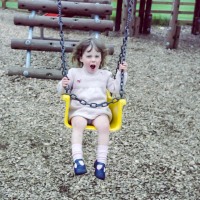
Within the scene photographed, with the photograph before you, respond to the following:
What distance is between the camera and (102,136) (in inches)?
115

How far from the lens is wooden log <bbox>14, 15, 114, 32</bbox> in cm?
662

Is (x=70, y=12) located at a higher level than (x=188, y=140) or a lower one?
higher

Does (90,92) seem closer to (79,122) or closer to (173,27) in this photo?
(79,122)

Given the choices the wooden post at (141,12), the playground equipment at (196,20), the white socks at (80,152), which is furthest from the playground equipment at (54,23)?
the playground equipment at (196,20)

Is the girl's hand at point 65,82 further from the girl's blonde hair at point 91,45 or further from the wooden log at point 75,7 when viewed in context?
the wooden log at point 75,7

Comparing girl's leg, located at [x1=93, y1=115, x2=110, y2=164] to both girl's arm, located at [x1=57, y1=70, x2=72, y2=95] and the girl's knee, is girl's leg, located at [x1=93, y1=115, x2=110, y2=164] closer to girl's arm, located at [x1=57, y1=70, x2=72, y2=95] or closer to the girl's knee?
the girl's knee

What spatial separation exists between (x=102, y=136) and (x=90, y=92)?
38cm

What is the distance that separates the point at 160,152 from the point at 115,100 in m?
1.93

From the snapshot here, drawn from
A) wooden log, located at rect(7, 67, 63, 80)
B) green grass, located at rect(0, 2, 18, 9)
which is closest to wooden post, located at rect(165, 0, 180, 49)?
wooden log, located at rect(7, 67, 63, 80)

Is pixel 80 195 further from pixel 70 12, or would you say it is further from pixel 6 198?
pixel 70 12

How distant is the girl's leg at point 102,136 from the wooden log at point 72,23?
3.81m

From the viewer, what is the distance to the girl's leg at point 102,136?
2887 mm

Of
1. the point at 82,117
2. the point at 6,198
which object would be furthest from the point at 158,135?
the point at 82,117

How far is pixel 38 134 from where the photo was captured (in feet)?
16.6
